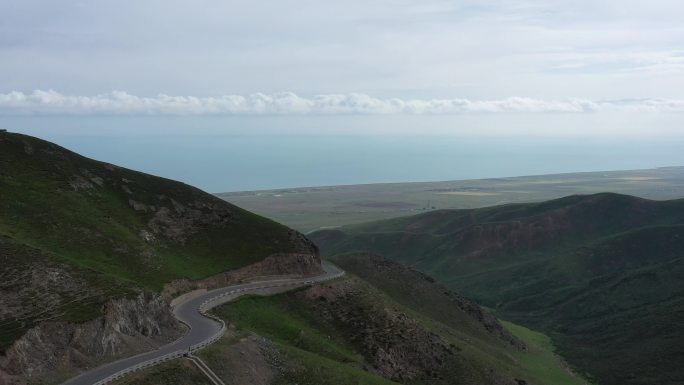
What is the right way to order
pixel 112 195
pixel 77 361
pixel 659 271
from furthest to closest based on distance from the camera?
1. pixel 659 271
2. pixel 112 195
3. pixel 77 361

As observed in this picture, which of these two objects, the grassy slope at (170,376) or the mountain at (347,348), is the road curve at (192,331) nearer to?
the grassy slope at (170,376)

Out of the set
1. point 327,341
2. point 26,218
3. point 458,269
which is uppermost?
point 26,218

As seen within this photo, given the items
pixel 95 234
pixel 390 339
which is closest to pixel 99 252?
pixel 95 234

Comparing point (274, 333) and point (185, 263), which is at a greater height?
point (185, 263)

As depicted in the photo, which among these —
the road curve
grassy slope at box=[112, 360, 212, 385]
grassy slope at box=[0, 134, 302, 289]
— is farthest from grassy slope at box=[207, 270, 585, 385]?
grassy slope at box=[0, 134, 302, 289]

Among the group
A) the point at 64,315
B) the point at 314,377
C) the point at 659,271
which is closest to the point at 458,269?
the point at 659,271

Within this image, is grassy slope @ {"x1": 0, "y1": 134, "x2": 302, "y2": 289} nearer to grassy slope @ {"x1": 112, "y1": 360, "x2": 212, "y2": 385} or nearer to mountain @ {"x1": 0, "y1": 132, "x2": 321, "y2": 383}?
mountain @ {"x1": 0, "y1": 132, "x2": 321, "y2": 383}

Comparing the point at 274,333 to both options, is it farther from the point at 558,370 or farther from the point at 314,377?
the point at 558,370
